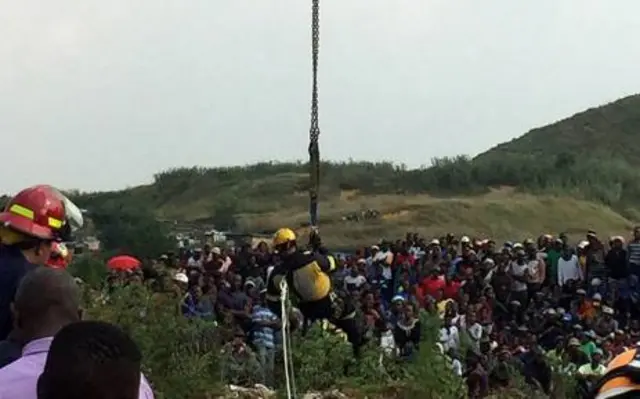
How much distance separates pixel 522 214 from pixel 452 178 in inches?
300

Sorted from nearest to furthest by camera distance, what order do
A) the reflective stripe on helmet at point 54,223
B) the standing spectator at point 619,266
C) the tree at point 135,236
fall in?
1. the reflective stripe on helmet at point 54,223
2. the standing spectator at point 619,266
3. the tree at point 135,236

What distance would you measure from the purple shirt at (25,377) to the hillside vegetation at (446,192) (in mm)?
29893

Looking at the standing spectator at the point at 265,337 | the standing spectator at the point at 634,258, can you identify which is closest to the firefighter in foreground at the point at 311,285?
the standing spectator at the point at 265,337

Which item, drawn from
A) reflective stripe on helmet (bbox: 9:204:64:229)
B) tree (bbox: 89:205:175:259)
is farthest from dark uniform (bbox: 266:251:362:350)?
tree (bbox: 89:205:175:259)

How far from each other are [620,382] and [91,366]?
1181 mm

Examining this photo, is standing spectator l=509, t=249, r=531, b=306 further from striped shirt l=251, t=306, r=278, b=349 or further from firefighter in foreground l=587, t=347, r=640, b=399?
firefighter in foreground l=587, t=347, r=640, b=399

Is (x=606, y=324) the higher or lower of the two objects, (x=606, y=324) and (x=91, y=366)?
the lower

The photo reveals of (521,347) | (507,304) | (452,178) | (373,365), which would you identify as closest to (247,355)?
(373,365)

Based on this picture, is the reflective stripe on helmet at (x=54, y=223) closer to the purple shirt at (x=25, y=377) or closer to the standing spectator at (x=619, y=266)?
the purple shirt at (x=25, y=377)

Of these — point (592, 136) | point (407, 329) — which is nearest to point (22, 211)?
point (407, 329)

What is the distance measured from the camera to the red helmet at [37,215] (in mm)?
4801

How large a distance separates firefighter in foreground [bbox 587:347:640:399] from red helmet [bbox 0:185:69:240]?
9.58 ft

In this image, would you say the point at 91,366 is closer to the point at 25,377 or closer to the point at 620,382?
the point at 25,377

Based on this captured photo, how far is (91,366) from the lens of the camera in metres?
2.79
